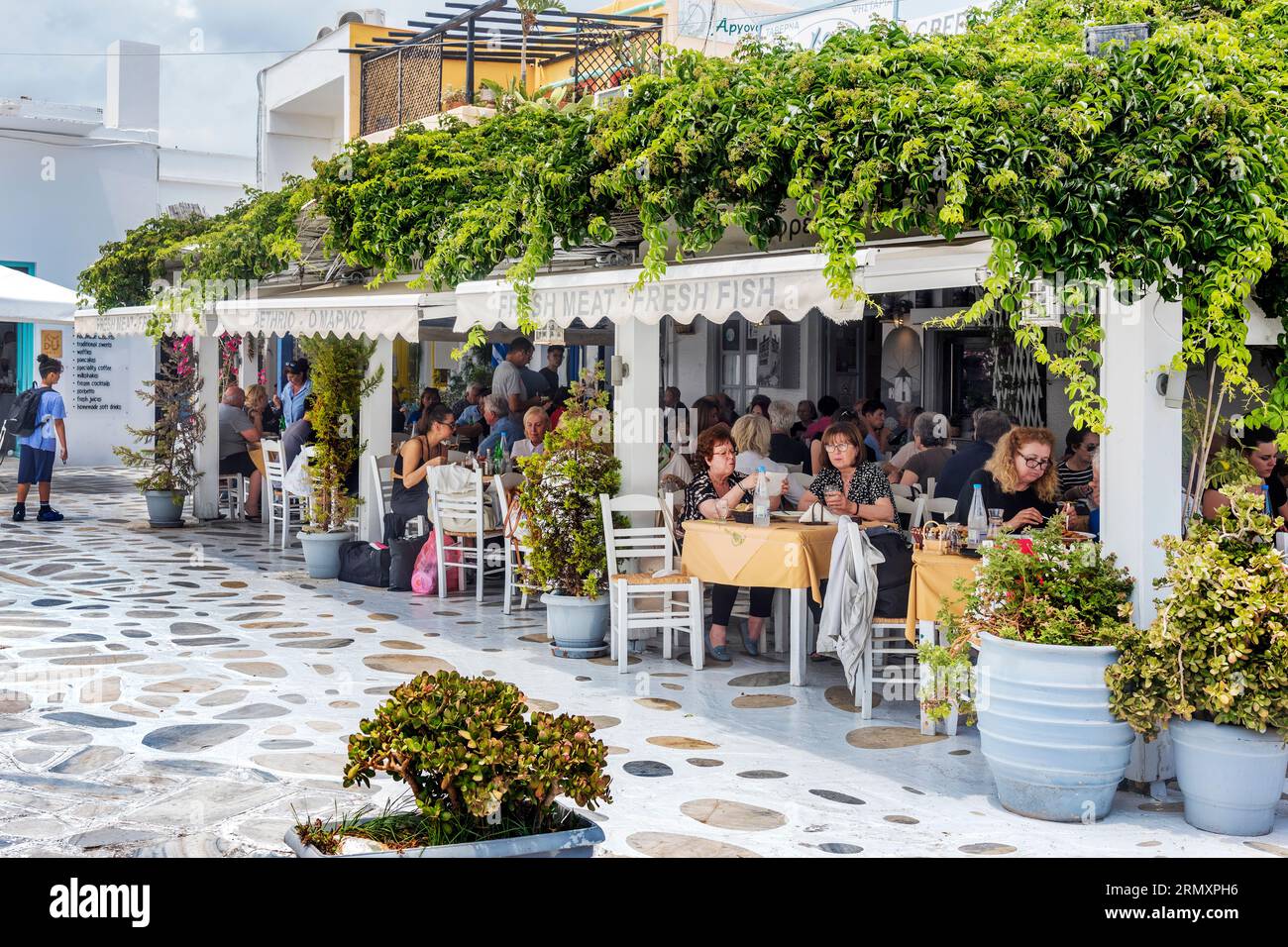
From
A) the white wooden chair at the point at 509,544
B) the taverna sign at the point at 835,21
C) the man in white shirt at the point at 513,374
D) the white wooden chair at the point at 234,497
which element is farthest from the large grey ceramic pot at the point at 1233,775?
the white wooden chair at the point at 234,497

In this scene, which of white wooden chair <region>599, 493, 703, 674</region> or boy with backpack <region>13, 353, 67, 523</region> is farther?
boy with backpack <region>13, 353, 67, 523</region>

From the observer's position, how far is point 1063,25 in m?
7.35

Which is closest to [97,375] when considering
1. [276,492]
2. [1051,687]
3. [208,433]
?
[208,433]

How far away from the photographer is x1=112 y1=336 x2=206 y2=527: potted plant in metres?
15.9

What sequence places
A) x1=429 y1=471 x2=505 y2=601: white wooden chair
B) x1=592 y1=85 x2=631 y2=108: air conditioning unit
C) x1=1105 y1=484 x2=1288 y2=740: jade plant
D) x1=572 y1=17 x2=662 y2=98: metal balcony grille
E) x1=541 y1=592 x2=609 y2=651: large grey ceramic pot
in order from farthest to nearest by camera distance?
1. x1=572 y1=17 x2=662 y2=98: metal balcony grille
2. x1=429 y1=471 x2=505 y2=601: white wooden chair
3. x1=541 y1=592 x2=609 y2=651: large grey ceramic pot
4. x1=592 y1=85 x2=631 y2=108: air conditioning unit
5. x1=1105 y1=484 x2=1288 y2=740: jade plant

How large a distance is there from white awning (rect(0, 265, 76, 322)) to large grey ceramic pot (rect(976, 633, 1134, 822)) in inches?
483

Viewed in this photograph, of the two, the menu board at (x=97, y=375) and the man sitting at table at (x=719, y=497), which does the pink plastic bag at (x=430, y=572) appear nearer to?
the man sitting at table at (x=719, y=497)

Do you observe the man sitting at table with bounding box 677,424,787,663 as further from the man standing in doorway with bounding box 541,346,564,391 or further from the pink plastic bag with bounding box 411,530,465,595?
the man standing in doorway with bounding box 541,346,564,391

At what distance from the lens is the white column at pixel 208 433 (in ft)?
53.4

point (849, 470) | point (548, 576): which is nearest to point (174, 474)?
point (548, 576)

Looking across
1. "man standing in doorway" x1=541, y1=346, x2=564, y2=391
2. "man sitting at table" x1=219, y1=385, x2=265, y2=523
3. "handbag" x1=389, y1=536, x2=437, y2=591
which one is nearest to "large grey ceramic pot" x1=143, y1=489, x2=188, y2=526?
"man sitting at table" x1=219, y1=385, x2=265, y2=523
